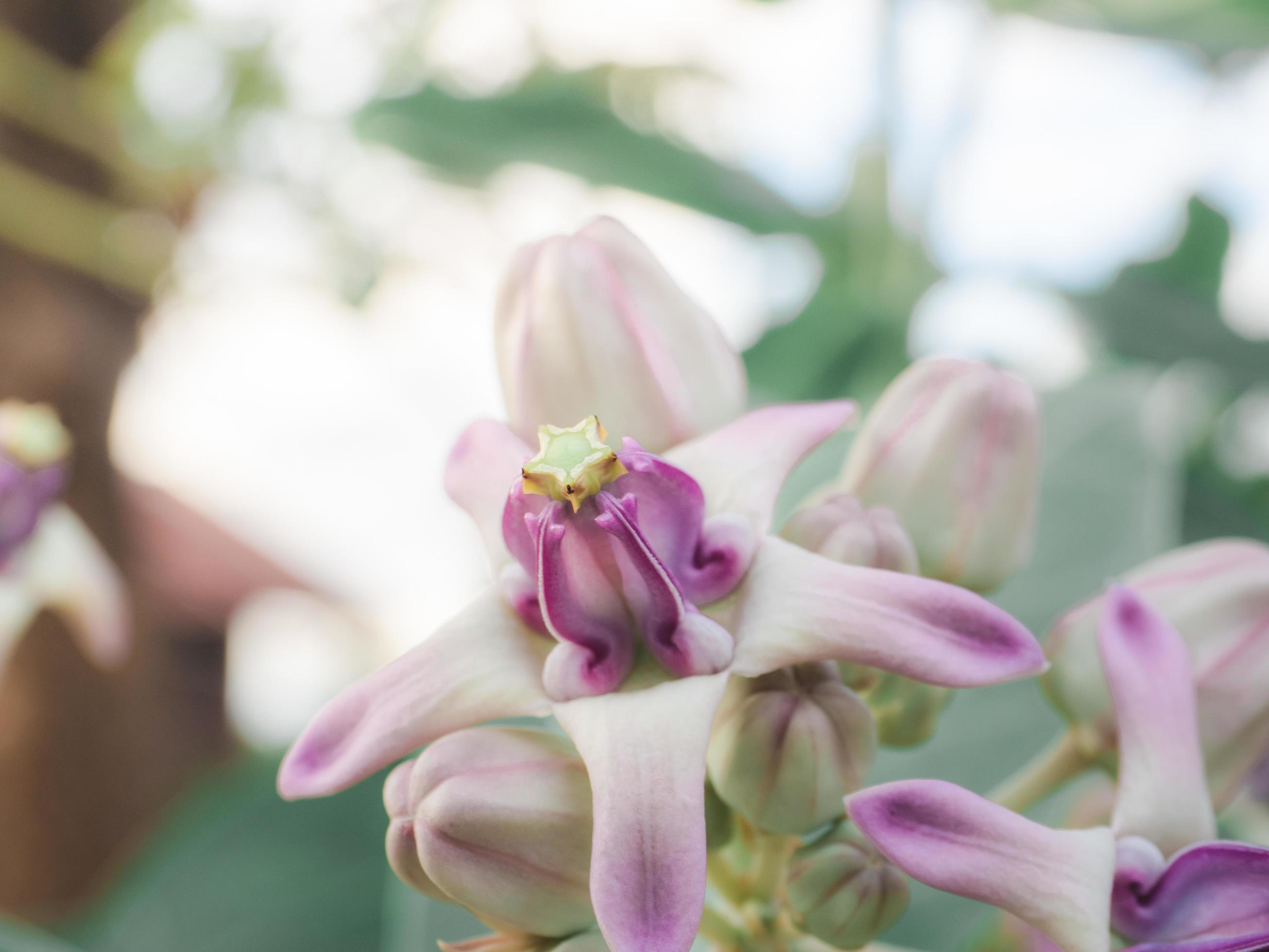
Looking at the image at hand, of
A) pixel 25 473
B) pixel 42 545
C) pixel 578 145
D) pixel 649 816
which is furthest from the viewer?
pixel 578 145

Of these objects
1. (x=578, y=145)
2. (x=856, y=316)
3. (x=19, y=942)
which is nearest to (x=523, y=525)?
(x=19, y=942)

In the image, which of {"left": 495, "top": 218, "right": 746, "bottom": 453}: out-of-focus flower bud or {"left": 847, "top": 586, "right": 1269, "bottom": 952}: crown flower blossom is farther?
{"left": 495, "top": 218, "right": 746, "bottom": 453}: out-of-focus flower bud

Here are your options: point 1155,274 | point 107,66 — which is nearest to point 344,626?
point 107,66

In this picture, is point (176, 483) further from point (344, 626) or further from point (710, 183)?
point (710, 183)

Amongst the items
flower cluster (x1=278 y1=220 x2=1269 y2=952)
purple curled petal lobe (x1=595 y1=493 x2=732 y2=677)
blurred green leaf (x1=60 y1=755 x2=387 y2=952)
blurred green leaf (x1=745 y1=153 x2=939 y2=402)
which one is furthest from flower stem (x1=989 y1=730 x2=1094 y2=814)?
blurred green leaf (x1=60 y1=755 x2=387 y2=952)

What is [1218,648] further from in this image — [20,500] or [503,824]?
[20,500]

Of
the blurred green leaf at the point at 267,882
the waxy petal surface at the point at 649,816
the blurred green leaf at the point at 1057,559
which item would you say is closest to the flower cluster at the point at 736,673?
the waxy petal surface at the point at 649,816

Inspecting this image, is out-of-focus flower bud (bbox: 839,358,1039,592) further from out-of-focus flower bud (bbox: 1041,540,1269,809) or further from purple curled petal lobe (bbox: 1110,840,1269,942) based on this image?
purple curled petal lobe (bbox: 1110,840,1269,942)
